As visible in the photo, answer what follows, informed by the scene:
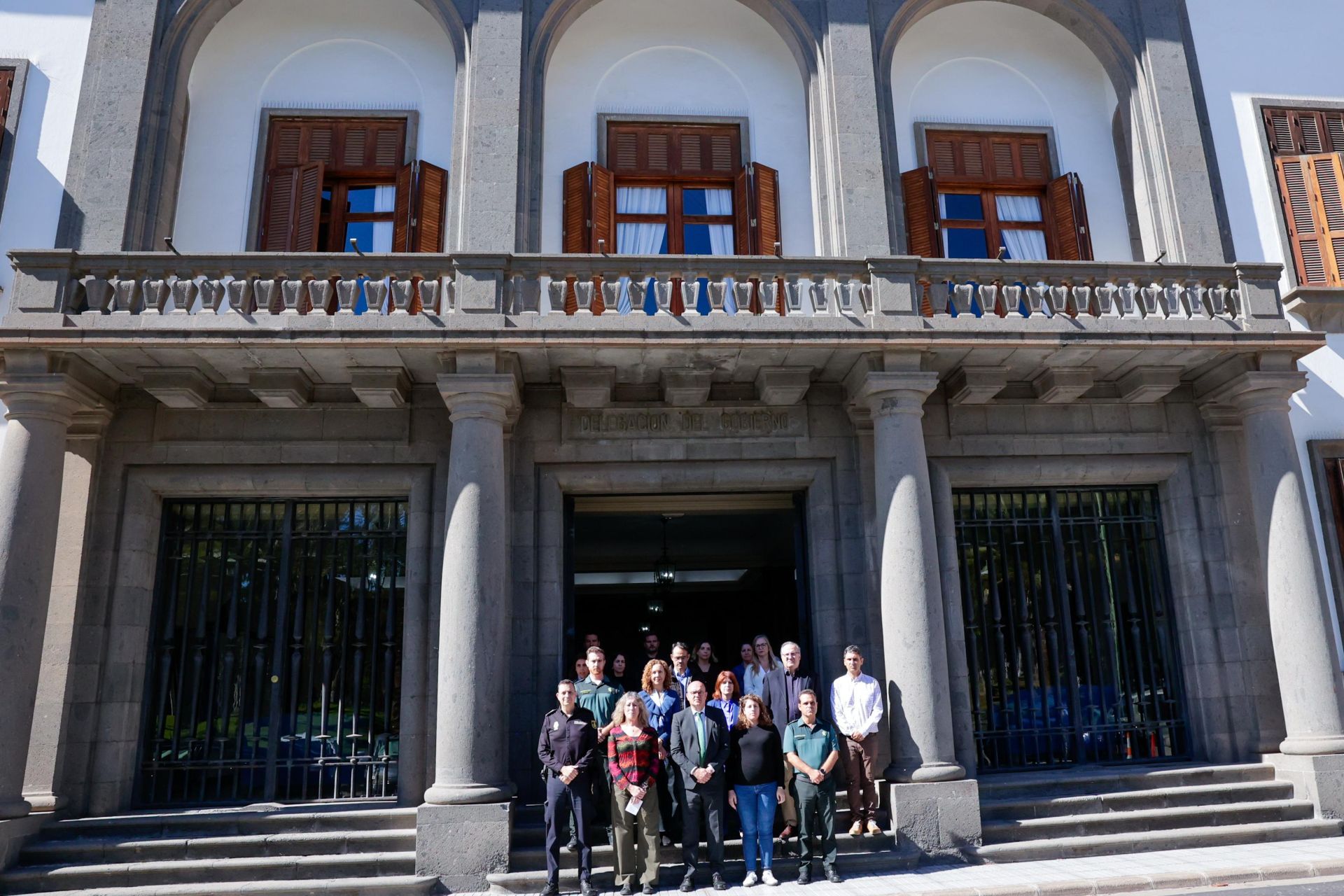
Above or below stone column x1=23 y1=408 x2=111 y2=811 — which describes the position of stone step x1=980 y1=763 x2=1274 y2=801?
below

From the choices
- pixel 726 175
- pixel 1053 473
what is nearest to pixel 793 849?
pixel 1053 473

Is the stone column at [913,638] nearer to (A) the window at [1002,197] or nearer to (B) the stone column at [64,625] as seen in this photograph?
(A) the window at [1002,197]

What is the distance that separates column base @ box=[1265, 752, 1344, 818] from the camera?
9711mm

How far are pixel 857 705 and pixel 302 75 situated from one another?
10374mm

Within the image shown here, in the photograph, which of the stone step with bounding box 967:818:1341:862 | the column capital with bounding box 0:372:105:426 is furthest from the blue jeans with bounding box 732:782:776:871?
the column capital with bounding box 0:372:105:426

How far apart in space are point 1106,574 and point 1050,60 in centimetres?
712

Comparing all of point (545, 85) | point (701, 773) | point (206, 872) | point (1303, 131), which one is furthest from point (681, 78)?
A: point (206, 872)

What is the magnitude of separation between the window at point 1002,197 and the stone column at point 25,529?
10.1 metres

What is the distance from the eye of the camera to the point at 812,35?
12.0 m

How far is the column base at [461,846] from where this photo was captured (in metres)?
8.65

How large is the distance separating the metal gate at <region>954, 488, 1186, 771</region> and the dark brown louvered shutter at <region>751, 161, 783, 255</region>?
388cm

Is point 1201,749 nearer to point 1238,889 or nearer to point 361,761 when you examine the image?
point 1238,889

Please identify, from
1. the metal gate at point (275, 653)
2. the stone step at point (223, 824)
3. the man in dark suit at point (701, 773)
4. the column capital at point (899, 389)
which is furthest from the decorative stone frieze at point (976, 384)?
the stone step at point (223, 824)

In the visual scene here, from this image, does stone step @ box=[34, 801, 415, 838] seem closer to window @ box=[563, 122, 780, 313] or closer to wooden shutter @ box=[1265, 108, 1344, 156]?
window @ box=[563, 122, 780, 313]
